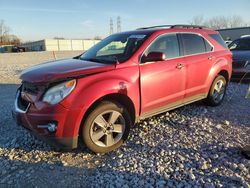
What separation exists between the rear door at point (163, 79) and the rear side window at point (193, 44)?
0.25 m

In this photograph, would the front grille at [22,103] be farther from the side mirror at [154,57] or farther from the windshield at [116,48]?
the side mirror at [154,57]

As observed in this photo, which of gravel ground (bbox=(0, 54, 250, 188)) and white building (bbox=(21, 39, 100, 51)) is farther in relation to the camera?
white building (bbox=(21, 39, 100, 51))

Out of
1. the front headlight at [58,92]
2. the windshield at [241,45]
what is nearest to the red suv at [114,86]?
the front headlight at [58,92]

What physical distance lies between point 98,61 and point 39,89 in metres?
1.23

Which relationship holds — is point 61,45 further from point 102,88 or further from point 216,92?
point 102,88

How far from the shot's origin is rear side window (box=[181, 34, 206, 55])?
18.3 feet

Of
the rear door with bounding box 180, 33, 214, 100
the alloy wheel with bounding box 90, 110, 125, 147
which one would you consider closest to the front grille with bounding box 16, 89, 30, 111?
the alloy wheel with bounding box 90, 110, 125, 147

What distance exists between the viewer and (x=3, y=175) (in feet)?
12.4

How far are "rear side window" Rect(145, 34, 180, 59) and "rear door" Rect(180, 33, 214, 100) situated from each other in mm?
207

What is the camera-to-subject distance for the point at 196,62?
5637 millimetres

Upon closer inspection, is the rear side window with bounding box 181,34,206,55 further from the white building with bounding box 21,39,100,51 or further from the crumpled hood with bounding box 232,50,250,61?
the white building with bounding box 21,39,100,51

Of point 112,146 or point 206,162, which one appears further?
point 112,146

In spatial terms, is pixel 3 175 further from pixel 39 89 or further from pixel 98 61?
pixel 98 61

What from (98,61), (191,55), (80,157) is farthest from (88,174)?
(191,55)
